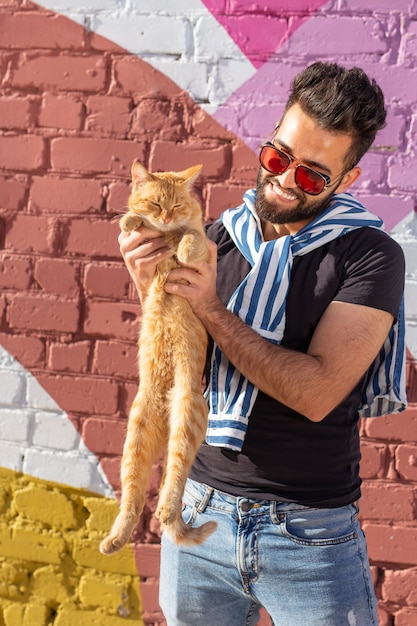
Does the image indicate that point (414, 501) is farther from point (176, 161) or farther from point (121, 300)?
point (176, 161)

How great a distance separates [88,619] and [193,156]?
166cm

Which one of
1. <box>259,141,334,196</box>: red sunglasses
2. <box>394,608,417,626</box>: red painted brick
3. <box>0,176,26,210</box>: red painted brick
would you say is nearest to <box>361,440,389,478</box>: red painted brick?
<box>394,608,417,626</box>: red painted brick

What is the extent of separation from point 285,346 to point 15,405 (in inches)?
45.5

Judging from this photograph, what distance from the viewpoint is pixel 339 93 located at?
1.63 m

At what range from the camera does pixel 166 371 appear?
1671 mm

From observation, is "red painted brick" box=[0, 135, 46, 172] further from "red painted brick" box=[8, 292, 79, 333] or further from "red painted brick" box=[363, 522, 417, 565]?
"red painted brick" box=[363, 522, 417, 565]

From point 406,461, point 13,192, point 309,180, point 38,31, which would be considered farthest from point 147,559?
point 38,31

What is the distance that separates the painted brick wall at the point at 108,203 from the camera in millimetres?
2117

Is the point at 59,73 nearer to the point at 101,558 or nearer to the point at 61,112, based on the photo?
the point at 61,112

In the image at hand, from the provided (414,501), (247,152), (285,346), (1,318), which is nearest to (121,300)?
(1,318)

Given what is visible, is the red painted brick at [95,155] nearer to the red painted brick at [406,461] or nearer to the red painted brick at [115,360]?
the red painted brick at [115,360]

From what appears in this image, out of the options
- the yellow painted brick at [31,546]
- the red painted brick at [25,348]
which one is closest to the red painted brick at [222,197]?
the red painted brick at [25,348]

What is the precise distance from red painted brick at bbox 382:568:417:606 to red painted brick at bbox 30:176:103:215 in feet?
5.07

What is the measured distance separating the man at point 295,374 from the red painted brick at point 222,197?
1.52 feet
